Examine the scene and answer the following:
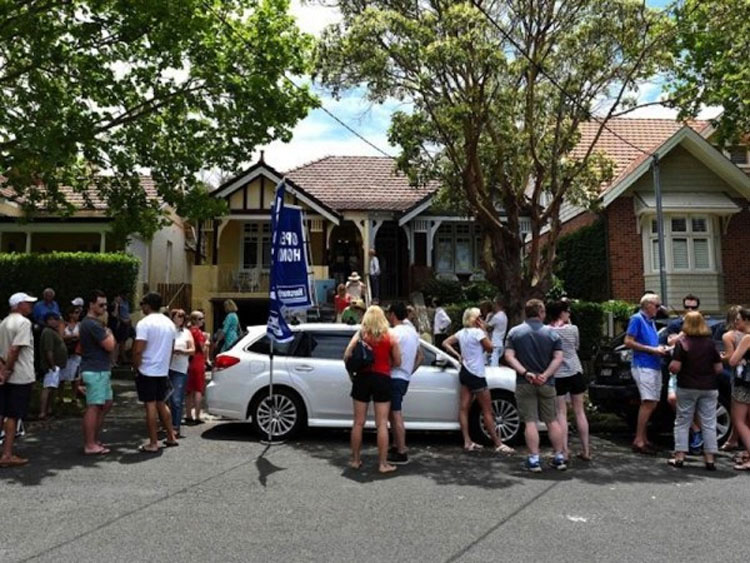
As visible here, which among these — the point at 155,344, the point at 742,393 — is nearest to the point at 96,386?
the point at 155,344

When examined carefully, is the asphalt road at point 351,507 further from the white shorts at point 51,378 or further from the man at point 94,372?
the white shorts at point 51,378

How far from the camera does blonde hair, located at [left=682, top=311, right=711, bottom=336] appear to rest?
7.11m

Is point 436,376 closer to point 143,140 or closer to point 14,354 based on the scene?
point 14,354

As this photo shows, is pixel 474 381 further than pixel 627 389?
No

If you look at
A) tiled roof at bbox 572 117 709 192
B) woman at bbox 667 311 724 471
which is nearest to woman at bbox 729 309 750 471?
woman at bbox 667 311 724 471

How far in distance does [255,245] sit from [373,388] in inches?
679

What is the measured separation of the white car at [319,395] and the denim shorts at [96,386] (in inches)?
57.1

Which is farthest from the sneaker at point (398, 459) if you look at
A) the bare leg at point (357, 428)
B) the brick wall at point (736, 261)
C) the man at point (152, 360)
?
the brick wall at point (736, 261)

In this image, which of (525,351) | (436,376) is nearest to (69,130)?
(436,376)

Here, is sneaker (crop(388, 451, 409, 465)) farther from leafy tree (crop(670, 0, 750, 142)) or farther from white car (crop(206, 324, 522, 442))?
leafy tree (crop(670, 0, 750, 142))

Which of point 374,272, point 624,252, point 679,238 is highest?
point 679,238

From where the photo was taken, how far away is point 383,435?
→ 6.50 m

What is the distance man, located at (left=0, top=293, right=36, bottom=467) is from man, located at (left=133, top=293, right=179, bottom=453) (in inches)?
44.5

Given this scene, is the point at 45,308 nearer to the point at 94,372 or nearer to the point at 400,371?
the point at 94,372
